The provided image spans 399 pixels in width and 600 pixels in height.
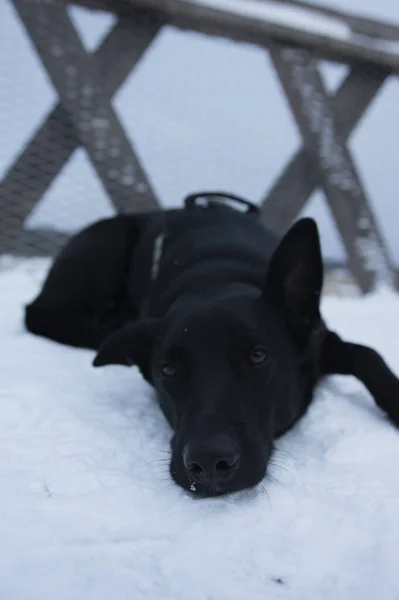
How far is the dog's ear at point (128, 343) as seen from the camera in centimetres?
172

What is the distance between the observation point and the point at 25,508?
1.11 metres

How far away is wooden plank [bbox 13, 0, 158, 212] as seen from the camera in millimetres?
2963

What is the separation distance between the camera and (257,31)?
329 centimetres

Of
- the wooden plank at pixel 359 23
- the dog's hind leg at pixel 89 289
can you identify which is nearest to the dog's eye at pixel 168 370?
the dog's hind leg at pixel 89 289

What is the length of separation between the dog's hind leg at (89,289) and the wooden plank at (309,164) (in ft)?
3.32

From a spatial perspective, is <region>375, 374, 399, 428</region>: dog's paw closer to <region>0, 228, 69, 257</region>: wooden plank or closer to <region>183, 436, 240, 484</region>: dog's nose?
<region>183, 436, 240, 484</region>: dog's nose

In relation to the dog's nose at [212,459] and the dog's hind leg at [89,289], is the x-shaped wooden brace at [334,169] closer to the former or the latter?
the dog's hind leg at [89,289]

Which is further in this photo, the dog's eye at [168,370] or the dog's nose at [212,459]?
the dog's eye at [168,370]

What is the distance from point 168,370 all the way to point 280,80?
2.45 meters

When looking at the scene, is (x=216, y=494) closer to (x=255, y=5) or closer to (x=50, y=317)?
(x=50, y=317)

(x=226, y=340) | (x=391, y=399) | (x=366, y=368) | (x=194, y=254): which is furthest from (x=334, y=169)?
(x=226, y=340)

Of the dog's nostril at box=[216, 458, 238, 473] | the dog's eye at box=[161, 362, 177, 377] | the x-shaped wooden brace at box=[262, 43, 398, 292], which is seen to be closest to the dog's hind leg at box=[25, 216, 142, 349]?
the dog's eye at box=[161, 362, 177, 377]

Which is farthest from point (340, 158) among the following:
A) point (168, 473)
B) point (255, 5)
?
→ point (168, 473)

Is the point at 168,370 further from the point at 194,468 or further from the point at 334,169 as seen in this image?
the point at 334,169
